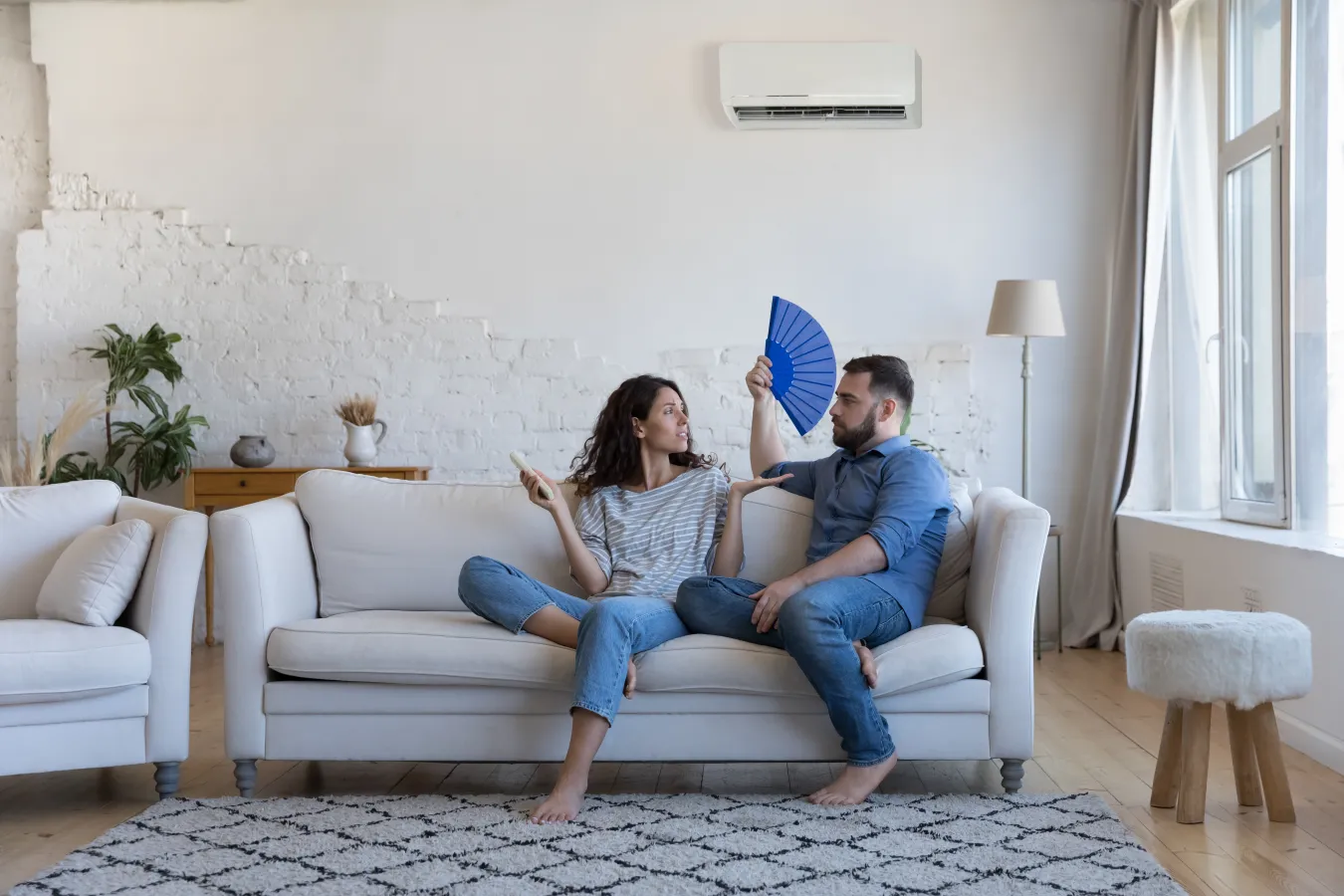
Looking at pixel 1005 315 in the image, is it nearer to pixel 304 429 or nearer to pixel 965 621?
pixel 965 621

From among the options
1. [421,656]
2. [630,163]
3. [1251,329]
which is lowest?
[421,656]

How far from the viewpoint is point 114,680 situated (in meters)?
2.87

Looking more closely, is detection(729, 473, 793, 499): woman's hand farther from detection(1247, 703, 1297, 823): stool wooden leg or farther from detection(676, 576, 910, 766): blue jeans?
detection(1247, 703, 1297, 823): stool wooden leg

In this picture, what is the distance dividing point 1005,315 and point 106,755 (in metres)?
3.66

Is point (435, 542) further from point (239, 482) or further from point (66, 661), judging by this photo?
point (239, 482)

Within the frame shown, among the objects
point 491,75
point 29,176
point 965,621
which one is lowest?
point 965,621

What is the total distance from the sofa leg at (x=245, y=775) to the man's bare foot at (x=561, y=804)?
755 mm

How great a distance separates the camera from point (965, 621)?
315 cm

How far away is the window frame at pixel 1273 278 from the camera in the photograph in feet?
12.7

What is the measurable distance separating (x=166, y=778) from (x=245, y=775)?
193mm

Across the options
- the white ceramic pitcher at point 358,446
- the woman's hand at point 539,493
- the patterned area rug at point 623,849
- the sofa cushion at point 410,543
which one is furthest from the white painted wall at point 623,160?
the patterned area rug at point 623,849

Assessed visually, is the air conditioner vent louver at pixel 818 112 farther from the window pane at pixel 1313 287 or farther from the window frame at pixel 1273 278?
the window pane at pixel 1313 287

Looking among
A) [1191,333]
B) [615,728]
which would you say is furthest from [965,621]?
[1191,333]

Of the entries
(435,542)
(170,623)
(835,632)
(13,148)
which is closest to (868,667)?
(835,632)
